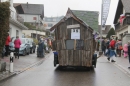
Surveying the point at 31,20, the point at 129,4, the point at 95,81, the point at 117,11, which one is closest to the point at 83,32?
the point at 95,81

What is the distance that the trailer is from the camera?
15.2 m

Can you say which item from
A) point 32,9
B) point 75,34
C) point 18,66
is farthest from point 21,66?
point 32,9

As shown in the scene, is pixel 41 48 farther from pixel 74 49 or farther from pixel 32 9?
pixel 32 9

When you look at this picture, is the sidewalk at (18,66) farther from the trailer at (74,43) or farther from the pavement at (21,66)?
the trailer at (74,43)

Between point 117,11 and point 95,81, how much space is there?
121 feet

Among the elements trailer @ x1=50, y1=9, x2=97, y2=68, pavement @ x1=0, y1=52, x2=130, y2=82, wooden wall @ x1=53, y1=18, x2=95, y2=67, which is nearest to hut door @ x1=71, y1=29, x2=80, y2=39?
trailer @ x1=50, y1=9, x2=97, y2=68

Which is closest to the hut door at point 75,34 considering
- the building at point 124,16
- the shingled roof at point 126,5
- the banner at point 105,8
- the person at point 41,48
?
the person at point 41,48

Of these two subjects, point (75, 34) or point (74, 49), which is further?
point (74, 49)

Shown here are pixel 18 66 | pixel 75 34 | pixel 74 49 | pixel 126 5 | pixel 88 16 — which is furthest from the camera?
pixel 126 5

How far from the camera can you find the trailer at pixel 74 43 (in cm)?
1523

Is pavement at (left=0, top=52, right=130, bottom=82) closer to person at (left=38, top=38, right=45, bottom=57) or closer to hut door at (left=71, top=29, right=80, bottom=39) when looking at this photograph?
hut door at (left=71, top=29, right=80, bottom=39)

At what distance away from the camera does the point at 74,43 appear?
15.3m

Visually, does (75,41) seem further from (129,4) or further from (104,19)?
(129,4)

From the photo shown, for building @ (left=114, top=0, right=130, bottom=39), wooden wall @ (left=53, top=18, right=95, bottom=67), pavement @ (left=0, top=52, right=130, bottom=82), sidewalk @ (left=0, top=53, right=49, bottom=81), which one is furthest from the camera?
building @ (left=114, top=0, right=130, bottom=39)
